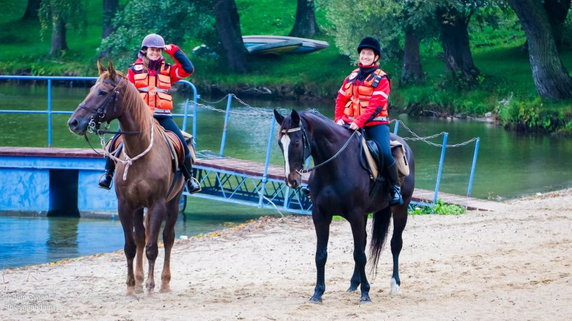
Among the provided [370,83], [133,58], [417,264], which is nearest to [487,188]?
[417,264]

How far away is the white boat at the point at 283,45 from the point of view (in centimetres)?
4984

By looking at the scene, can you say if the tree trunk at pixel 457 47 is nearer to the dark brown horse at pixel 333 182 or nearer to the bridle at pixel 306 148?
the dark brown horse at pixel 333 182

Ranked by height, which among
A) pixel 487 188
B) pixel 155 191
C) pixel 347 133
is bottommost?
pixel 487 188

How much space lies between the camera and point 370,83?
11000mm

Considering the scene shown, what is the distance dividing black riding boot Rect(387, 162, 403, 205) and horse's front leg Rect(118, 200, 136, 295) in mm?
2836

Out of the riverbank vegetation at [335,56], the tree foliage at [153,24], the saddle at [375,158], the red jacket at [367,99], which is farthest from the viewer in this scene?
the tree foliage at [153,24]

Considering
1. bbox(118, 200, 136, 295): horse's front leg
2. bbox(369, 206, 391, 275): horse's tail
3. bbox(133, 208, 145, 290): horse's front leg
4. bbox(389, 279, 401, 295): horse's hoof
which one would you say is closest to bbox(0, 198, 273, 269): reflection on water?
bbox(133, 208, 145, 290): horse's front leg

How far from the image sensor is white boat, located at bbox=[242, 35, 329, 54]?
4984cm

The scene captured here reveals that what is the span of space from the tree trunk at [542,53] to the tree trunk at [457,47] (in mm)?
4488

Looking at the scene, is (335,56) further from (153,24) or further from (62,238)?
(62,238)

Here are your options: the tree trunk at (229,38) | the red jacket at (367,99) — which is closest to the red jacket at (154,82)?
the red jacket at (367,99)

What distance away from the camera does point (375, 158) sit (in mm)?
10867

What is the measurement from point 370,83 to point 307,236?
544 cm

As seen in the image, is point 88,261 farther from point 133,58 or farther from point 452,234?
point 133,58
